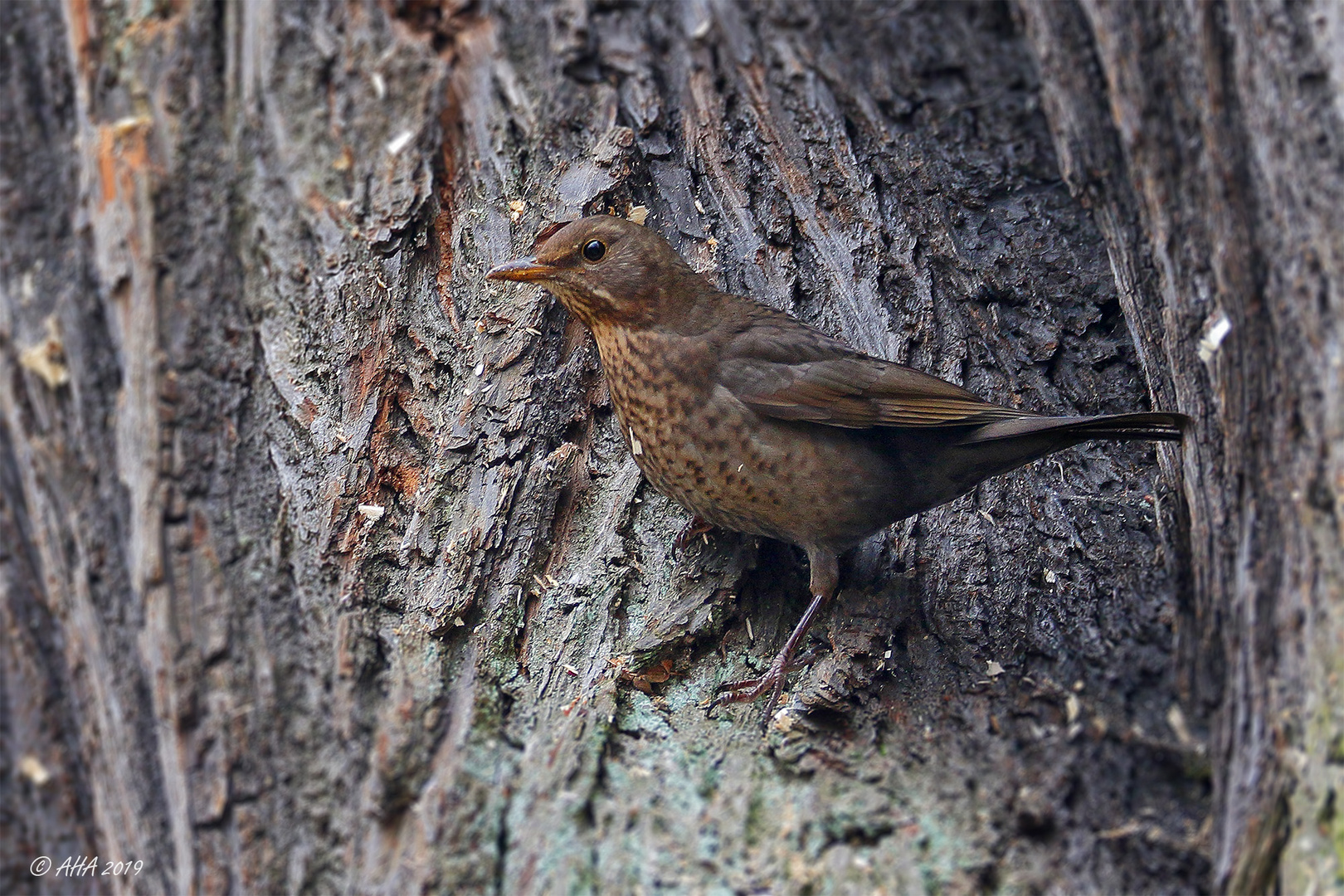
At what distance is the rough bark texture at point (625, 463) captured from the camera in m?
2.23

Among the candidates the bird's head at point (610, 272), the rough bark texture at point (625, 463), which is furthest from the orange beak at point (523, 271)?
the rough bark texture at point (625, 463)

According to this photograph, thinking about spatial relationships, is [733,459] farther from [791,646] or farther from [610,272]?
[610,272]

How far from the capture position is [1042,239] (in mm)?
3750

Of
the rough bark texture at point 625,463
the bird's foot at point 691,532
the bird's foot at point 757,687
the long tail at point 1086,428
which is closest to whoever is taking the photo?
the rough bark texture at point 625,463

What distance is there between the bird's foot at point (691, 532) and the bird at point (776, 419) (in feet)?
0.05

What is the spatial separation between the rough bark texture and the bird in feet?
0.53

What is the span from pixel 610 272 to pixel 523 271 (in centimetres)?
30

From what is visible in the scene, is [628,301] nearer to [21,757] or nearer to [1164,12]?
[1164,12]

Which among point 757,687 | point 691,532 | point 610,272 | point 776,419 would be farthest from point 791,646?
point 610,272

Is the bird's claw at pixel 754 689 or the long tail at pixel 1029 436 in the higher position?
the long tail at pixel 1029 436

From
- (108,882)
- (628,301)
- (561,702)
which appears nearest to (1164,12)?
(628,301)

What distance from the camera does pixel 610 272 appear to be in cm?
352

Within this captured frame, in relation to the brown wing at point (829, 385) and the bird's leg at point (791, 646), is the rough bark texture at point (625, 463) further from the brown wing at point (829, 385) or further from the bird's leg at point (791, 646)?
the brown wing at point (829, 385)

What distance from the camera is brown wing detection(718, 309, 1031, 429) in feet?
10.8
